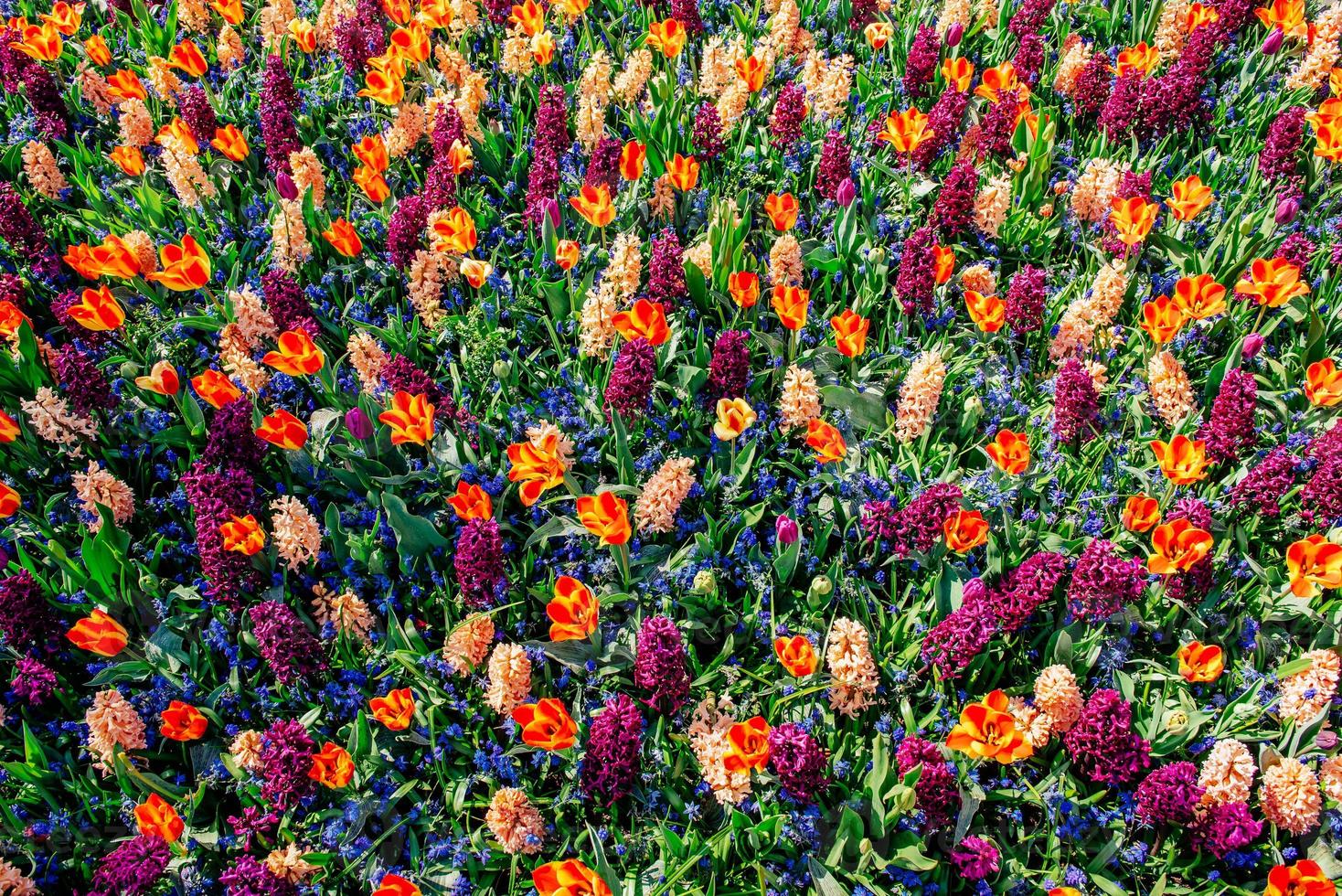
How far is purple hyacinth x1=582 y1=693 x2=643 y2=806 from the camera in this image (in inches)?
104

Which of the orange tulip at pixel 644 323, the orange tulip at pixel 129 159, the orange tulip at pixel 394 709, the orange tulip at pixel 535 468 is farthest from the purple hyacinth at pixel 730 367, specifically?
the orange tulip at pixel 129 159

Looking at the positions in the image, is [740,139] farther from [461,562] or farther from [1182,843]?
[1182,843]

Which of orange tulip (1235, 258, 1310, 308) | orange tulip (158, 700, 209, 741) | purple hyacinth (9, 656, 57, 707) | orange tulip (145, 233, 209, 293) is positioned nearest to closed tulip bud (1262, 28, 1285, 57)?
orange tulip (1235, 258, 1310, 308)

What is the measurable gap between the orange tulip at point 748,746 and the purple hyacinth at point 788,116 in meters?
2.80

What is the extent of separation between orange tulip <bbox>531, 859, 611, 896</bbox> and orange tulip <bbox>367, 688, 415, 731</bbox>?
0.61 metres

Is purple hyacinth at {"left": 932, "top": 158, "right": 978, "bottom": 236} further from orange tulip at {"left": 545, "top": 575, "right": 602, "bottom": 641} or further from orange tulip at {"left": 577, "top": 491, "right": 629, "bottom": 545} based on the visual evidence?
orange tulip at {"left": 545, "top": 575, "right": 602, "bottom": 641}

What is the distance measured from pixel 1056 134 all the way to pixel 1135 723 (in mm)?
2916

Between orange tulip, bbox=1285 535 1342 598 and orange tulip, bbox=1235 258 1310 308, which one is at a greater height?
orange tulip, bbox=1235 258 1310 308

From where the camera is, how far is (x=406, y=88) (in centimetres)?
487

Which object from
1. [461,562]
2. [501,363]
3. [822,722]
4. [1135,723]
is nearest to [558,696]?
[461,562]

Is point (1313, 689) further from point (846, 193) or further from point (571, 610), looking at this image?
point (846, 193)

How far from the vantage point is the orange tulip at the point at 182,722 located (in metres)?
2.71

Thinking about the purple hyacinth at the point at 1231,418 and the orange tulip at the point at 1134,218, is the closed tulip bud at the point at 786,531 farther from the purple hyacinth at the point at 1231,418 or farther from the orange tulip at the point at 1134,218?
the orange tulip at the point at 1134,218

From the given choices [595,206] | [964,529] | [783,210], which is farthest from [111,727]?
[783,210]
